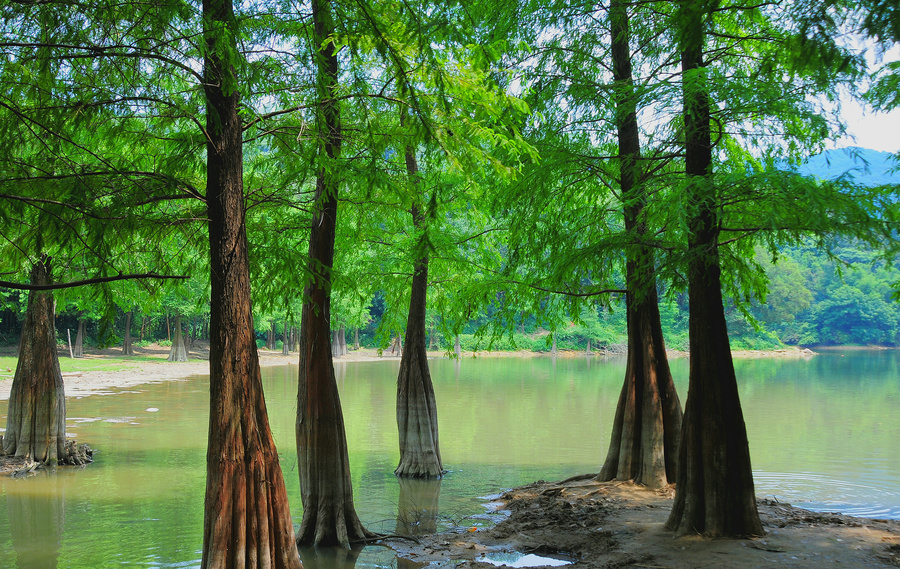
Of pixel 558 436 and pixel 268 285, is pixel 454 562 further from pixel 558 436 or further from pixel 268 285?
pixel 558 436

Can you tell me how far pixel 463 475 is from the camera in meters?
14.5

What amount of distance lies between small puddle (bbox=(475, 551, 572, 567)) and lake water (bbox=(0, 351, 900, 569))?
1.40 meters

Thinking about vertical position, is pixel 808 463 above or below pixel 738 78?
below

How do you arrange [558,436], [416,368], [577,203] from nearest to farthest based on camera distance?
[577,203] → [416,368] → [558,436]

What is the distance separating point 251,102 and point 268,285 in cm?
228

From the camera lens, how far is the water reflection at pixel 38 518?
9.11m

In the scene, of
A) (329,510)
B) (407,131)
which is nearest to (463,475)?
(329,510)

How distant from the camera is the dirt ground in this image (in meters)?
6.96

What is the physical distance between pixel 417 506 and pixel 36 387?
7935 mm

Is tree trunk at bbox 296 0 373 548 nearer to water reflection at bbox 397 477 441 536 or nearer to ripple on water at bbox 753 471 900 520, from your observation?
water reflection at bbox 397 477 441 536

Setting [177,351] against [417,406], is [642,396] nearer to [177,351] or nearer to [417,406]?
[417,406]

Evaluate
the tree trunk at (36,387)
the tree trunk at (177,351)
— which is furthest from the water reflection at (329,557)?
the tree trunk at (177,351)

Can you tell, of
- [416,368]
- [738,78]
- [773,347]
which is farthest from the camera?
[773,347]

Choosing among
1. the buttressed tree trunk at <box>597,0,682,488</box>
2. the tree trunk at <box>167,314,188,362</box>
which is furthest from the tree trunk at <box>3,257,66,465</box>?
the tree trunk at <box>167,314,188,362</box>
